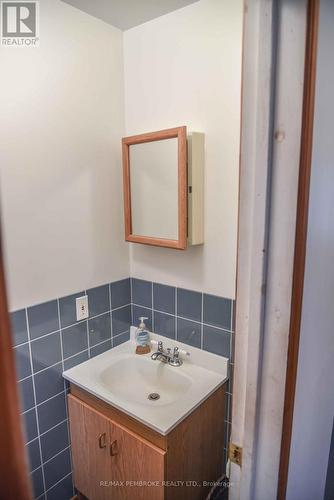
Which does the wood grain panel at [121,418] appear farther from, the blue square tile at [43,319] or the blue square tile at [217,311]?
the blue square tile at [217,311]

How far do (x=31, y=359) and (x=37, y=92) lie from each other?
1135 millimetres

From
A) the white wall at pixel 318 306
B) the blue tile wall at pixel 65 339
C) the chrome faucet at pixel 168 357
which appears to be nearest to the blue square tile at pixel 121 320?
the blue tile wall at pixel 65 339

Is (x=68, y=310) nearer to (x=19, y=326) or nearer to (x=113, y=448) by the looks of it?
(x=19, y=326)

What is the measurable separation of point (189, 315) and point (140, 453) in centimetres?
63

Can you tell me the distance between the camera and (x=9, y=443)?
0.85 ft

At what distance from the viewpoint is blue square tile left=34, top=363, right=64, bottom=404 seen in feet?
4.54

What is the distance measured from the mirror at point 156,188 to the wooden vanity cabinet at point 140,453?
2.58 feet

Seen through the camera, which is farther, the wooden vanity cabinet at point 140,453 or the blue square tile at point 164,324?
the blue square tile at point 164,324

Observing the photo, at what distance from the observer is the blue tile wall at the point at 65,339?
1350mm

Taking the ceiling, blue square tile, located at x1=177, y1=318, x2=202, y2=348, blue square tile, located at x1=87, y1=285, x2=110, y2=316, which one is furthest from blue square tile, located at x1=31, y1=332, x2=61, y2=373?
the ceiling

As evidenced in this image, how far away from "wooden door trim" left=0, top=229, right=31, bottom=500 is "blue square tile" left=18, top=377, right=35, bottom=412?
1215 millimetres

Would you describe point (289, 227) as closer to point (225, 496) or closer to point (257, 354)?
point (257, 354)

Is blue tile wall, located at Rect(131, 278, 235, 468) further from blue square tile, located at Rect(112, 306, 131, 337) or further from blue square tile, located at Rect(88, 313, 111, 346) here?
blue square tile, located at Rect(88, 313, 111, 346)

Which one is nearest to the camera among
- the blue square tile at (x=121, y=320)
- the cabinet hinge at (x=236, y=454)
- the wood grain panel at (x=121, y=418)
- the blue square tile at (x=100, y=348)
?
the cabinet hinge at (x=236, y=454)
